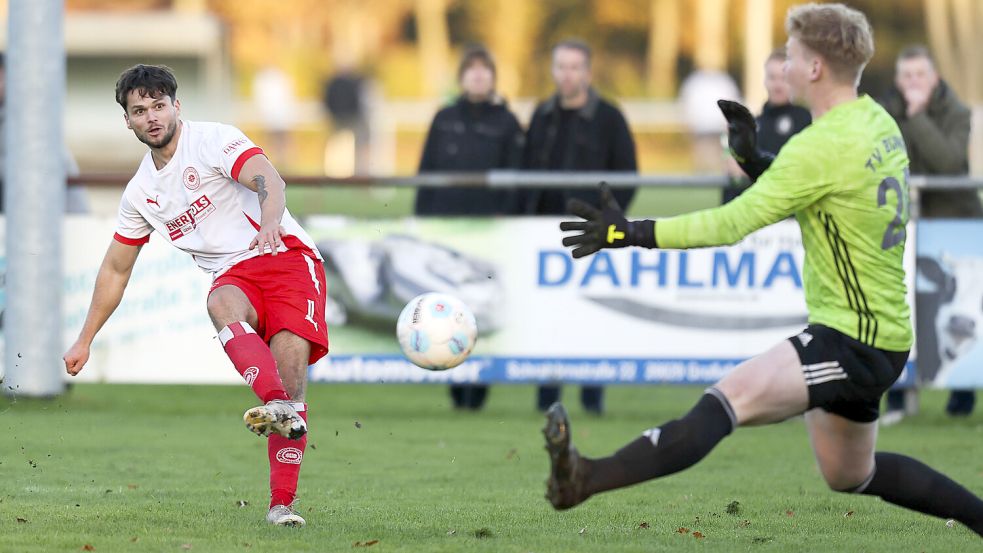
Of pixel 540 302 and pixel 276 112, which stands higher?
pixel 276 112

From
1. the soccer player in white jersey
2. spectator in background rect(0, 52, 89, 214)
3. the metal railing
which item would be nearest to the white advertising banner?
the metal railing

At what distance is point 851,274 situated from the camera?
5715 mm

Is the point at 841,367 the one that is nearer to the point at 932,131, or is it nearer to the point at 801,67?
the point at 801,67

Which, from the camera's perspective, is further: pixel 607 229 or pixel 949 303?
pixel 949 303

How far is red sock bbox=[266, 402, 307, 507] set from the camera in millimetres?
6891

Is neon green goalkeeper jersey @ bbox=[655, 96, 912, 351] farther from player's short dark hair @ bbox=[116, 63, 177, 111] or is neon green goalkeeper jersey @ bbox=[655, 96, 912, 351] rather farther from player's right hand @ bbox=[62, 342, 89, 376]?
player's right hand @ bbox=[62, 342, 89, 376]

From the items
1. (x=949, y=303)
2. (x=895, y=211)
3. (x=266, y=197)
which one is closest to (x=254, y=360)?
(x=266, y=197)

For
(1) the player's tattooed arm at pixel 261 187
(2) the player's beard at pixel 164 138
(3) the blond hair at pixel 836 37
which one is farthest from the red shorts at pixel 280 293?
(3) the blond hair at pixel 836 37

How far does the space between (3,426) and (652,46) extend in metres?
48.2

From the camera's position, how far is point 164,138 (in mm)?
6977

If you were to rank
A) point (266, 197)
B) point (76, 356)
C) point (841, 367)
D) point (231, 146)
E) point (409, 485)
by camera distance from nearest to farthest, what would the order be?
point (841, 367), point (266, 197), point (231, 146), point (76, 356), point (409, 485)

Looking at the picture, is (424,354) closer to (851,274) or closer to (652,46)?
(851,274)

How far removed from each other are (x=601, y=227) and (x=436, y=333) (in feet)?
6.53

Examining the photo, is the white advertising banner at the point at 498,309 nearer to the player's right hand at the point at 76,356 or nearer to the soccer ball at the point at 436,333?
the soccer ball at the point at 436,333
